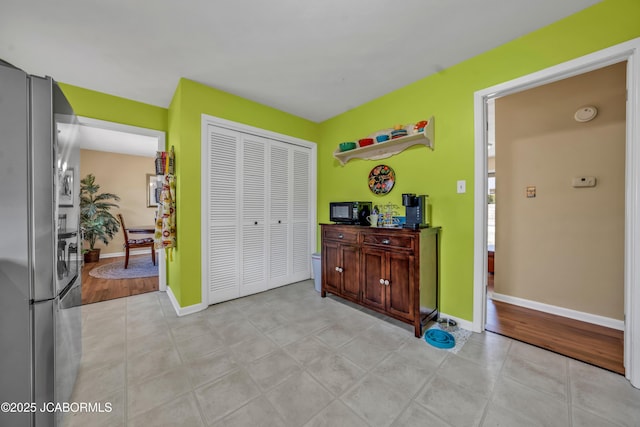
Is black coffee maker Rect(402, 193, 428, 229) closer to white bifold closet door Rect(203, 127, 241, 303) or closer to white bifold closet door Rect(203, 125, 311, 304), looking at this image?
white bifold closet door Rect(203, 125, 311, 304)

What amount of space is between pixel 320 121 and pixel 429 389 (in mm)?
3528

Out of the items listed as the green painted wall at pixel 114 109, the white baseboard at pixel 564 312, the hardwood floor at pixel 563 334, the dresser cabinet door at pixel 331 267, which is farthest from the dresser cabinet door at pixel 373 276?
the green painted wall at pixel 114 109

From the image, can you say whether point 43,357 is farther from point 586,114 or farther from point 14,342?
point 586,114

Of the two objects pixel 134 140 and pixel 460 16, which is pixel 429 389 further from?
pixel 134 140

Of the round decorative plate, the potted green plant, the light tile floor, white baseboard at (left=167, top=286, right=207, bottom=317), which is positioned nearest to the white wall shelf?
the round decorative plate

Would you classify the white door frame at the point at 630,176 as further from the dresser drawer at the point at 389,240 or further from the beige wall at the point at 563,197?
the dresser drawer at the point at 389,240

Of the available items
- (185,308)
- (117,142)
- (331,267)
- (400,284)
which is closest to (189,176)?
(185,308)

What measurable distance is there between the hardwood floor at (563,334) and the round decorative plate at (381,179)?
172 centimetres

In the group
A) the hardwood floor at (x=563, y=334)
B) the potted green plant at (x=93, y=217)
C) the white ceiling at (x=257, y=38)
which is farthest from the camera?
the potted green plant at (x=93, y=217)

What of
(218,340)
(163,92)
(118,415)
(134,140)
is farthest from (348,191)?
(134,140)

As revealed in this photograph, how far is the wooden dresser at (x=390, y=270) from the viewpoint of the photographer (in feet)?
6.86

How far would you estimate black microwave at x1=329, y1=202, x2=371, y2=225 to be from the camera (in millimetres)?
2822

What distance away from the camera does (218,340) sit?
204 cm

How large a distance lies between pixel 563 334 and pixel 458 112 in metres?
2.23
